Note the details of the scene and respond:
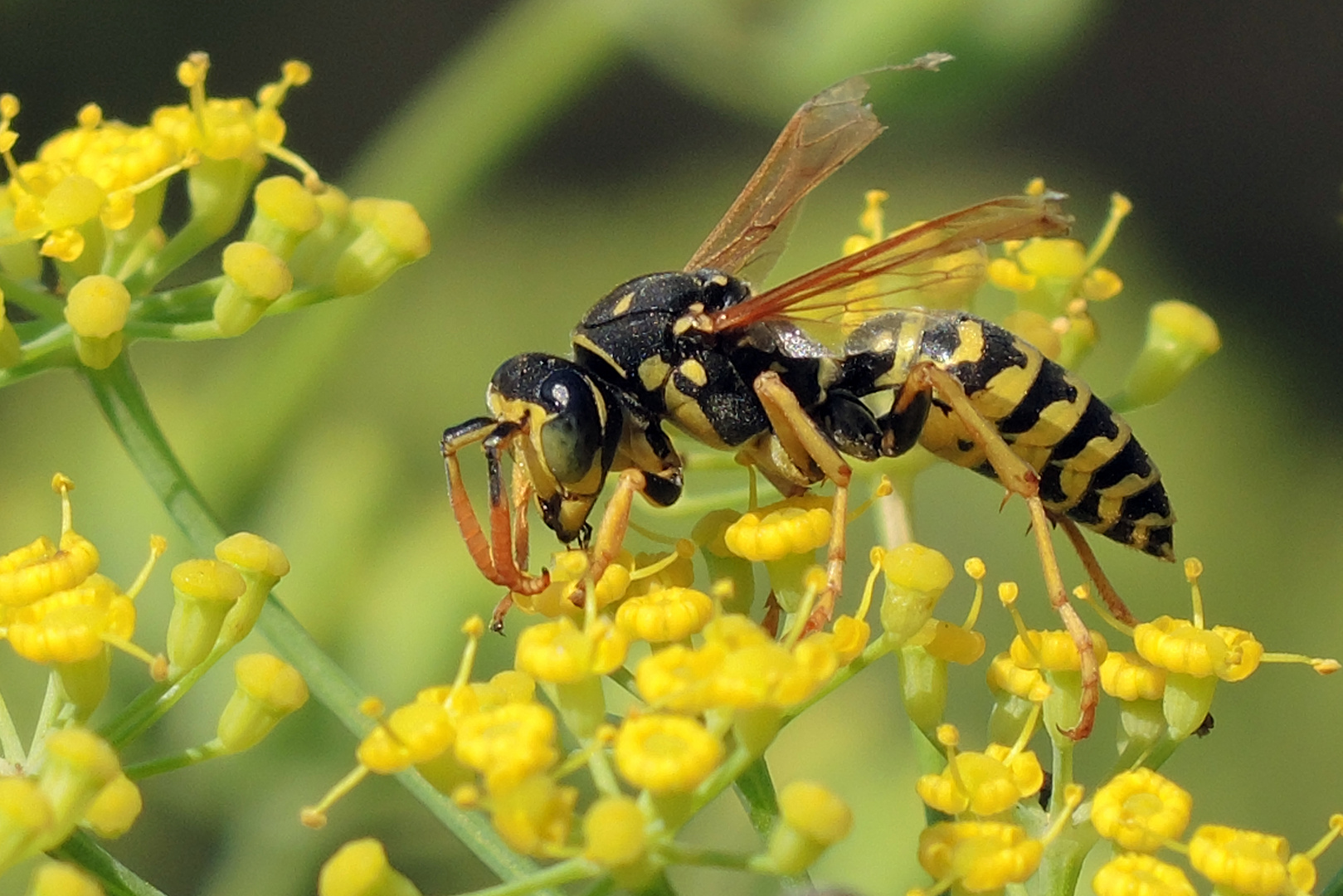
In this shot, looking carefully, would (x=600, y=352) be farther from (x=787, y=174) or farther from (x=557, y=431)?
(x=787, y=174)

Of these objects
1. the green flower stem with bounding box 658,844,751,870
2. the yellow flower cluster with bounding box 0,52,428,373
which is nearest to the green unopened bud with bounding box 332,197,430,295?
the yellow flower cluster with bounding box 0,52,428,373

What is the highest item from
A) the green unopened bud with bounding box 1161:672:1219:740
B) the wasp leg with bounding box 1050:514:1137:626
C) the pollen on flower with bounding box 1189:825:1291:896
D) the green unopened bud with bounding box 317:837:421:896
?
the green unopened bud with bounding box 317:837:421:896

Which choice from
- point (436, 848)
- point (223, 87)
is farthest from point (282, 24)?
point (436, 848)

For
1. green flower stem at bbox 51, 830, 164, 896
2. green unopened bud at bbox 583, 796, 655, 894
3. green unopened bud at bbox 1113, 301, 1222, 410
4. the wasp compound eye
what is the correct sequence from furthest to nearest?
green unopened bud at bbox 1113, 301, 1222, 410, the wasp compound eye, green flower stem at bbox 51, 830, 164, 896, green unopened bud at bbox 583, 796, 655, 894

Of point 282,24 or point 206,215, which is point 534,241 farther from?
point 206,215

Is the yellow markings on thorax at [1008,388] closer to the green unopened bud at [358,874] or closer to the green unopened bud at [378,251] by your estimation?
the green unopened bud at [378,251]

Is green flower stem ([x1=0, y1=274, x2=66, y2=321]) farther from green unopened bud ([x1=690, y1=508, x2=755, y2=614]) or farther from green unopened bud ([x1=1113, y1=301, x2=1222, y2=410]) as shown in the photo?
green unopened bud ([x1=1113, y1=301, x2=1222, y2=410])

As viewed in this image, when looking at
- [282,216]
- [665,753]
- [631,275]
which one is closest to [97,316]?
[282,216]
